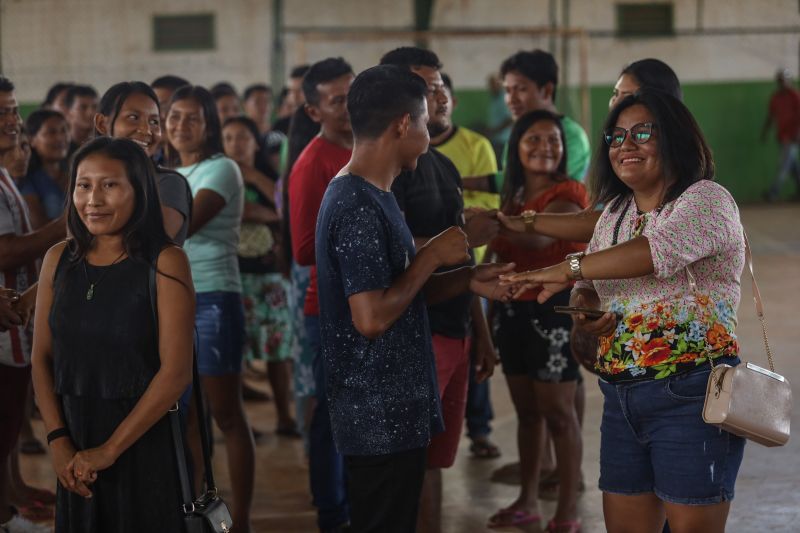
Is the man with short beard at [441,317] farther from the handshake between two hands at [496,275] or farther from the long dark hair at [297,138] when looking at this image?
the long dark hair at [297,138]

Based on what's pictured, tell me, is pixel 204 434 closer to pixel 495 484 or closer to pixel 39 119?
pixel 495 484

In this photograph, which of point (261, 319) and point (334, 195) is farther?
point (261, 319)

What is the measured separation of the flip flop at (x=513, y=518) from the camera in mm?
4141

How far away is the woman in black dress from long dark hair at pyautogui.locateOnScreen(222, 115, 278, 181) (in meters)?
3.04

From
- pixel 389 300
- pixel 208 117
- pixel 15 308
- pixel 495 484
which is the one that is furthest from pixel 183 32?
pixel 389 300

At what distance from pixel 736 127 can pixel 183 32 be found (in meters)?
7.66

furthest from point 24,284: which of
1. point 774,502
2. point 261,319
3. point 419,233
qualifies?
point 774,502

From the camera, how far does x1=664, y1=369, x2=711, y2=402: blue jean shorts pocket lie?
103 inches

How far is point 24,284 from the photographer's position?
3682mm

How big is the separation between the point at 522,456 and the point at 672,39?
37.8ft

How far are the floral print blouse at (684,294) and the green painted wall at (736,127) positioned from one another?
12235mm

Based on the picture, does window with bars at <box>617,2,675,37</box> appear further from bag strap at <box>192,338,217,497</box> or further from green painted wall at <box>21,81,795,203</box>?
bag strap at <box>192,338,217,497</box>

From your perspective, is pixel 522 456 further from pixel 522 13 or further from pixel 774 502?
pixel 522 13

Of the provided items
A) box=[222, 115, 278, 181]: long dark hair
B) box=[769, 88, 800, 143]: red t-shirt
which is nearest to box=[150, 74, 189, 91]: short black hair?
box=[222, 115, 278, 181]: long dark hair
